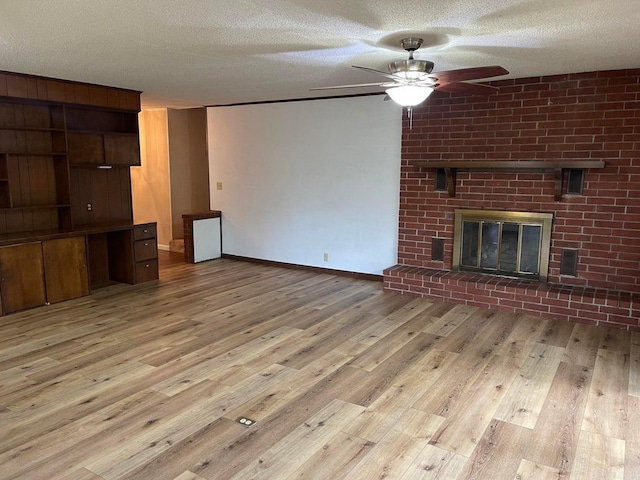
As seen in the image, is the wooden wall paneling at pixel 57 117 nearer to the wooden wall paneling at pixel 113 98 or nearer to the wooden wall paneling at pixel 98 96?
the wooden wall paneling at pixel 98 96

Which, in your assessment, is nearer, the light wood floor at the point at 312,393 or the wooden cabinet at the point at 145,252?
the light wood floor at the point at 312,393

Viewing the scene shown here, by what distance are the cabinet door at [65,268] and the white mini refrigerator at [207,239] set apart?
192 cm

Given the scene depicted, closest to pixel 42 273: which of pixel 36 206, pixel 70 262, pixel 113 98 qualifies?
pixel 70 262

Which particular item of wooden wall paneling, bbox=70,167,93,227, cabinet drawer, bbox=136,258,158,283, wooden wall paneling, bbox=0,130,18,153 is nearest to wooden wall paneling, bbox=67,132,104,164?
wooden wall paneling, bbox=70,167,93,227

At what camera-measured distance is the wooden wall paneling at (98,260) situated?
218 inches

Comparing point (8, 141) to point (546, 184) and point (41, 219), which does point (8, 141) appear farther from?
point (546, 184)

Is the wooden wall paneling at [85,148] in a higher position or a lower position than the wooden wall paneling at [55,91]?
lower

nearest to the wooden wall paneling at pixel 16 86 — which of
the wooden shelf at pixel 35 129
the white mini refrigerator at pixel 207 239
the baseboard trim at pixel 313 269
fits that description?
the wooden shelf at pixel 35 129

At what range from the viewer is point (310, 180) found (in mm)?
6180

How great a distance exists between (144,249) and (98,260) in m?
0.56

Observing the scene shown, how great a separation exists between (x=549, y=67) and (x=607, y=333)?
2.36 m

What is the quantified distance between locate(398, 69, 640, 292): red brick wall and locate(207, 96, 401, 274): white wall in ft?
1.51

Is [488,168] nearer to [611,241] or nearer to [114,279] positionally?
[611,241]

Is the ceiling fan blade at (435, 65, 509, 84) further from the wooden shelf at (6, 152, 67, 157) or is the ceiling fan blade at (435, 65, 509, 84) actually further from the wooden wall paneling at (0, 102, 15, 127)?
the wooden wall paneling at (0, 102, 15, 127)
